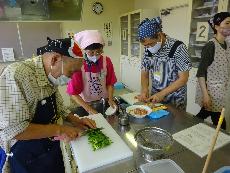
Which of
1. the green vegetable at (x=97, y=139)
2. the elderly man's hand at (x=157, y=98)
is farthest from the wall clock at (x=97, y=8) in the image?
the green vegetable at (x=97, y=139)

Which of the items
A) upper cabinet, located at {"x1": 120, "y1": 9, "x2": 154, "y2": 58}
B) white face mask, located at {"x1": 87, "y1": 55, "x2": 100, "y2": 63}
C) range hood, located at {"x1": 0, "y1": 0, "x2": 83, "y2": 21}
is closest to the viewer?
white face mask, located at {"x1": 87, "y1": 55, "x2": 100, "y2": 63}

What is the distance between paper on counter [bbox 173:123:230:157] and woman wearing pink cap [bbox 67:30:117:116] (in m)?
0.63

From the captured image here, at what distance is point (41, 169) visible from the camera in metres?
1.12

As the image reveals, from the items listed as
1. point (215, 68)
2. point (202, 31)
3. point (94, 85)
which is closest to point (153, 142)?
point (94, 85)

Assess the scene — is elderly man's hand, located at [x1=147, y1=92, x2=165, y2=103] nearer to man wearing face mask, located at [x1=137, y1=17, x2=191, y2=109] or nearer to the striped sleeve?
man wearing face mask, located at [x1=137, y1=17, x2=191, y2=109]

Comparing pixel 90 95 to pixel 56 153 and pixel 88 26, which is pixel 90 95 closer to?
pixel 56 153

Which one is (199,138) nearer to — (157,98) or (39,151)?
(157,98)

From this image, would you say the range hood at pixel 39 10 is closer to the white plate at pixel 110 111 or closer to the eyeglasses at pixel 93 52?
the eyeglasses at pixel 93 52

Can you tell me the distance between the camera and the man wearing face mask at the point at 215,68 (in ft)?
5.98

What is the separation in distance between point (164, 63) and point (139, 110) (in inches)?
19.0

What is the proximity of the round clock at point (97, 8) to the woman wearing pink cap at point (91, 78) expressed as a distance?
3035mm

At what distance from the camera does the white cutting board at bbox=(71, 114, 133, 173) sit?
37.3 inches

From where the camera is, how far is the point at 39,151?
1103 millimetres

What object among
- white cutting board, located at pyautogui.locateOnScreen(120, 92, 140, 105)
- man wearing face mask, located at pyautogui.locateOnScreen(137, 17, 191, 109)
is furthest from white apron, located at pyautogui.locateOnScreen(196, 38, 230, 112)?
white cutting board, located at pyautogui.locateOnScreen(120, 92, 140, 105)
